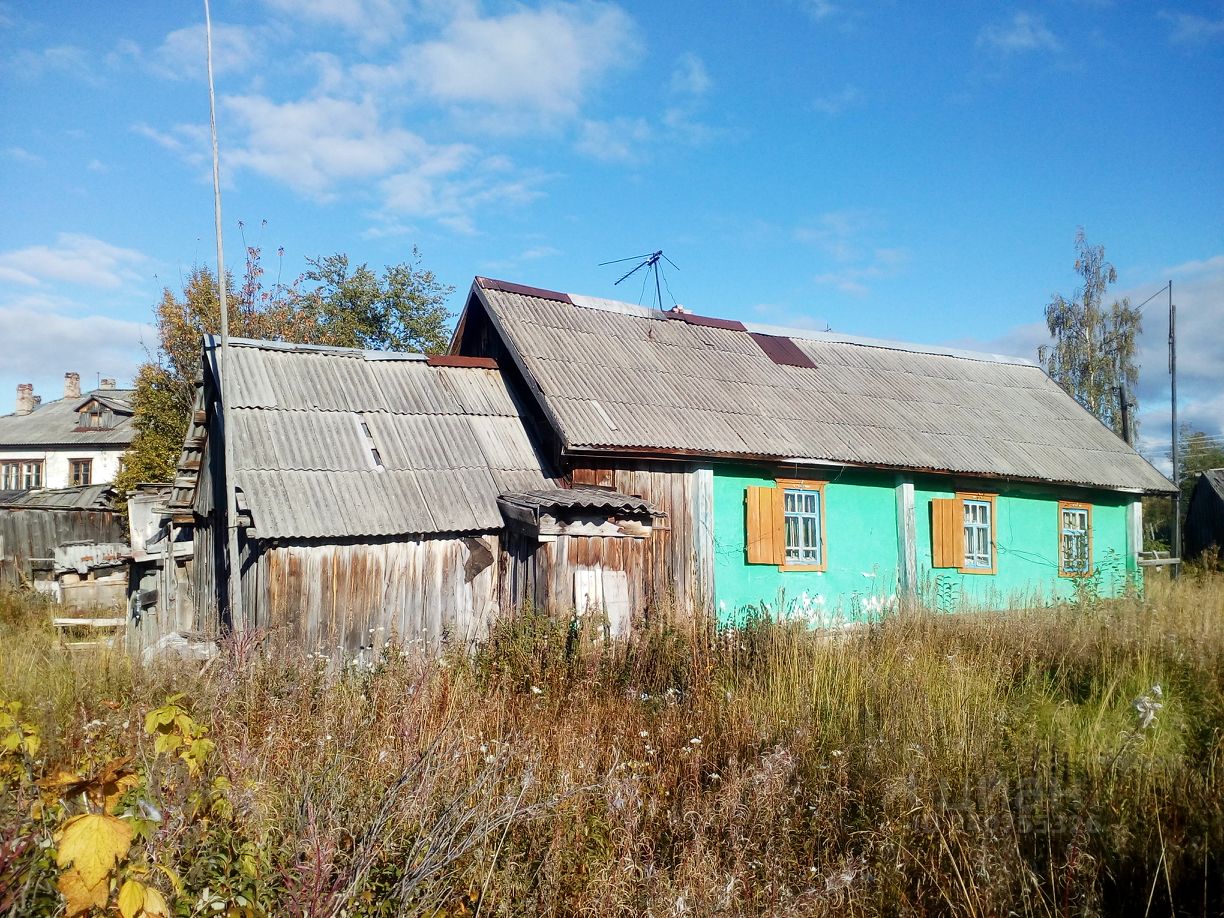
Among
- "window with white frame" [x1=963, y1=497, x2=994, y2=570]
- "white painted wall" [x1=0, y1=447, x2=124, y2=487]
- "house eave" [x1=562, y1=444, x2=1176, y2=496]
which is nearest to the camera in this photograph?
"house eave" [x1=562, y1=444, x2=1176, y2=496]

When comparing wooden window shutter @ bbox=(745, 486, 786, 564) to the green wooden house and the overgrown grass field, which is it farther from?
the overgrown grass field

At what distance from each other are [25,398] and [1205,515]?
54565 millimetres

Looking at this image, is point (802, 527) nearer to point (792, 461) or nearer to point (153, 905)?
point (792, 461)

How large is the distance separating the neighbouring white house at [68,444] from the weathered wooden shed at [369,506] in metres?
30.3

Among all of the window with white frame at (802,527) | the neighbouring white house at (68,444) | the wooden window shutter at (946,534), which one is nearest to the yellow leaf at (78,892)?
the window with white frame at (802,527)

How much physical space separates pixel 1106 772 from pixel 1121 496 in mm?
13862

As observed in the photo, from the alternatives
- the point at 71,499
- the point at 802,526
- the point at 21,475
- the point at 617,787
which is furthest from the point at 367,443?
the point at 21,475

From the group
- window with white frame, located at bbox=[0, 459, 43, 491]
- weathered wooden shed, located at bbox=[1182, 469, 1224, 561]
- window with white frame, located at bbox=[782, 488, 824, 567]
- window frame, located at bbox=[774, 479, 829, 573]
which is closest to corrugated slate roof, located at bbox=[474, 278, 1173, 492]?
window frame, located at bbox=[774, 479, 829, 573]

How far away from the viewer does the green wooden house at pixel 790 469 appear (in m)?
11.0

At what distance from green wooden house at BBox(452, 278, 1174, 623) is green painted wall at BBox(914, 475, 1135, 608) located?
0.12 ft

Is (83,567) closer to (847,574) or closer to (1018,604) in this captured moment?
(847,574)

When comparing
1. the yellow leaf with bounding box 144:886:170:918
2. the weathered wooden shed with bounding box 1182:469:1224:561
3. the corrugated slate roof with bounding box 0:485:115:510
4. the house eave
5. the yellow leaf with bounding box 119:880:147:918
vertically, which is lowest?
the weathered wooden shed with bounding box 1182:469:1224:561

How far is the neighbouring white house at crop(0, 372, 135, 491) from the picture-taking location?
36.9 metres

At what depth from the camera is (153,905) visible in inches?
81.4
